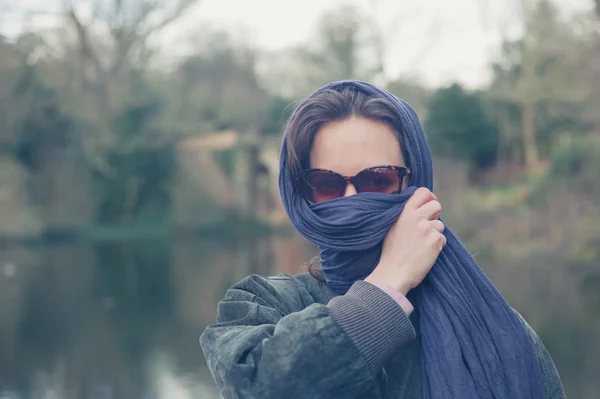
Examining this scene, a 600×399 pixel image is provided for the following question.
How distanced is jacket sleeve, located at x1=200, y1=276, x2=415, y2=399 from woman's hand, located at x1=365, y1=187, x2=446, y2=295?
0.12ft

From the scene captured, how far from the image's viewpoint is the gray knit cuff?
39.3 inches

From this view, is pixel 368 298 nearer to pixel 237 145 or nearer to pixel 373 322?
pixel 373 322

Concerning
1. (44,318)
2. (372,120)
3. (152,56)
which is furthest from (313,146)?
(152,56)

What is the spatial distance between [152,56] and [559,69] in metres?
11.8

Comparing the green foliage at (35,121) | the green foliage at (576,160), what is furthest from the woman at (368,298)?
the green foliage at (35,121)

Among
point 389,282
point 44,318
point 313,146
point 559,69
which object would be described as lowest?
point 44,318

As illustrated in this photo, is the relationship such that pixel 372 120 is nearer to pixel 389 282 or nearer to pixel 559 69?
pixel 389 282

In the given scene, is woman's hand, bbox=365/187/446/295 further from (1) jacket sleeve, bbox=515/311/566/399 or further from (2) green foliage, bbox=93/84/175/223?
(2) green foliage, bbox=93/84/175/223

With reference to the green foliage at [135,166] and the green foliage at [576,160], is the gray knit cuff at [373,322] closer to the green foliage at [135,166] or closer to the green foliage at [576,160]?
the green foliage at [576,160]

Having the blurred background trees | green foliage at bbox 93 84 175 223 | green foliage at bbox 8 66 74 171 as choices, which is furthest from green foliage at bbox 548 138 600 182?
green foliage at bbox 8 66 74 171

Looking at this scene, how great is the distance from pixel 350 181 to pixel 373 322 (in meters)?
0.24

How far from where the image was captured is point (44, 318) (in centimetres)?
1430

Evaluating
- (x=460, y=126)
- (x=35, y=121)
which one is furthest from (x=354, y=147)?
(x=35, y=121)

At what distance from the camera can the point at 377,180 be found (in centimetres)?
116
